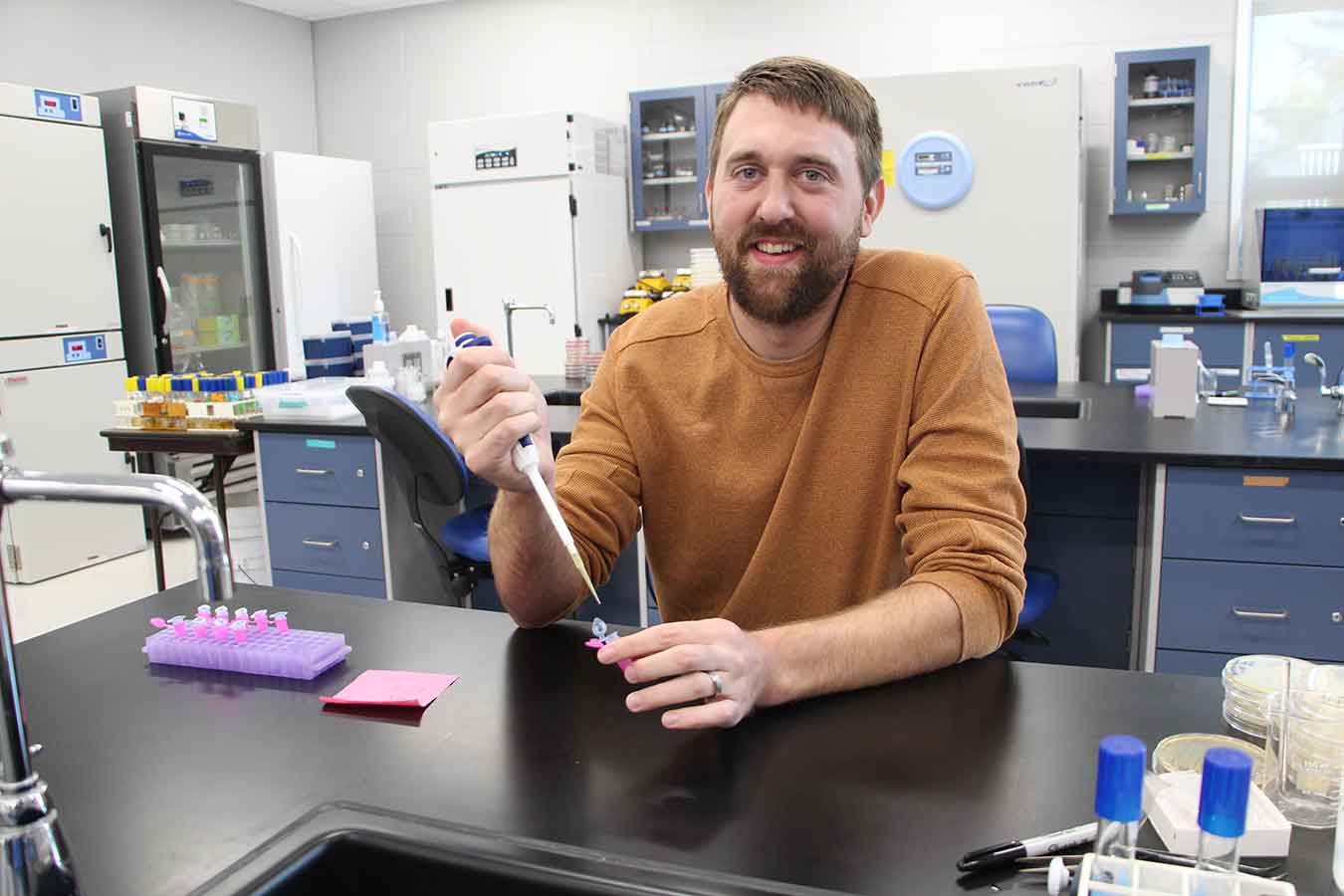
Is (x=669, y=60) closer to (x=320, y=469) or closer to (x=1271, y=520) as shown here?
(x=320, y=469)

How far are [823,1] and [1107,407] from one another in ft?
10.4

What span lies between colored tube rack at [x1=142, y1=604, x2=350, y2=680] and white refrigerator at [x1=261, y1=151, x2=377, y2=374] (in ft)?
13.7

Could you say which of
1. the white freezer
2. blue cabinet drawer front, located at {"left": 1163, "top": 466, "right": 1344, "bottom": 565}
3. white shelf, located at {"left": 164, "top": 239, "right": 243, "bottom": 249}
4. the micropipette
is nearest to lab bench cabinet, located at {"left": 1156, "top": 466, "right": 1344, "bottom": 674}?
blue cabinet drawer front, located at {"left": 1163, "top": 466, "right": 1344, "bottom": 565}

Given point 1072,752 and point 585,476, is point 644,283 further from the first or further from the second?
point 1072,752

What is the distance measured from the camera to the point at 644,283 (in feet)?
17.2

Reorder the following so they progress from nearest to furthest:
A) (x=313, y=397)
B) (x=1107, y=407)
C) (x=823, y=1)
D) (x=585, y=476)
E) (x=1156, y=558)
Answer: (x=585, y=476), (x=1156, y=558), (x=1107, y=407), (x=313, y=397), (x=823, y=1)

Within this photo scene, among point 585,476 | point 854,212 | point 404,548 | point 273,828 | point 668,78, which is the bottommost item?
point 404,548

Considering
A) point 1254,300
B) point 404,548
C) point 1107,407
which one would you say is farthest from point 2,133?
point 1254,300

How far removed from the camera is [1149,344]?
4504 mm

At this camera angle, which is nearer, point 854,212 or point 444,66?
point 854,212

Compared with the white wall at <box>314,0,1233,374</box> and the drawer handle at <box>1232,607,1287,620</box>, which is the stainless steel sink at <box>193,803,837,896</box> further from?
the white wall at <box>314,0,1233,374</box>

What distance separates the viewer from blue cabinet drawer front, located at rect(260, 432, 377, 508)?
300 cm

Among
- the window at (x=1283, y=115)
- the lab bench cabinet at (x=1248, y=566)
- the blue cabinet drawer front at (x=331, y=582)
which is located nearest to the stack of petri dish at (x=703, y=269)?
the blue cabinet drawer front at (x=331, y=582)

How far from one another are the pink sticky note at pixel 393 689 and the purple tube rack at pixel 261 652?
5 cm
